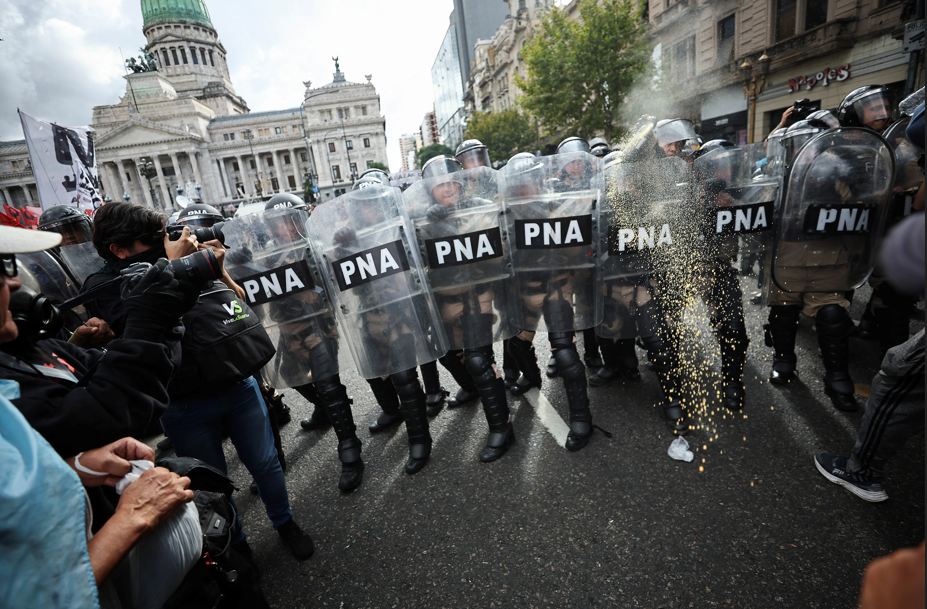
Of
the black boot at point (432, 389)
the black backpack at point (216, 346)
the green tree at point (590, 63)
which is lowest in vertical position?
the black boot at point (432, 389)

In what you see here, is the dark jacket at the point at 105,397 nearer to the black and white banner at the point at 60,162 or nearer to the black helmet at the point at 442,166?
the black helmet at the point at 442,166

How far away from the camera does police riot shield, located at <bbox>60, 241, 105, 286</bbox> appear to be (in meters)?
4.18

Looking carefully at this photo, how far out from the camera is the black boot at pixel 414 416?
113 inches

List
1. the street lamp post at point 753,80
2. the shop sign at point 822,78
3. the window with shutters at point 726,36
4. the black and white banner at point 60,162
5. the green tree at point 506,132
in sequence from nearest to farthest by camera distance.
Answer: the black and white banner at point 60,162 → the window with shutters at point 726,36 → the street lamp post at point 753,80 → the shop sign at point 822,78 → the green tree at point 506,132

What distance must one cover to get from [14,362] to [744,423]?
356cm

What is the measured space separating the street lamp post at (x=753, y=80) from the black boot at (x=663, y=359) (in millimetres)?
7265

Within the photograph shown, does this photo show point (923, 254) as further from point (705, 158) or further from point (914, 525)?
point (705, 158)

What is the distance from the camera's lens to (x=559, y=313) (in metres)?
2.74

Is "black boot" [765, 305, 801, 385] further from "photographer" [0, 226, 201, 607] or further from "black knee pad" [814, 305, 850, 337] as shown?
"photographer" [0, 226, 201, 607]

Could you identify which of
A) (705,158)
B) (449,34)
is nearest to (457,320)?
(705,158)


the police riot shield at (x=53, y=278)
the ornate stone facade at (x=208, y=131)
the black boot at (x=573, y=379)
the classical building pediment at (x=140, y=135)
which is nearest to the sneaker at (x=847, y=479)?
the black boot at (x=573, y=379)

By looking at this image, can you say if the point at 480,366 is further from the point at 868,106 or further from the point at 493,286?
the point at 868,106

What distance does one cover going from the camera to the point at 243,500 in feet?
9.42

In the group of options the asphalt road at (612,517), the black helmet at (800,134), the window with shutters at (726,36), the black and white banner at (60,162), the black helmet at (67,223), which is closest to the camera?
the asphalt road at (612,517)
